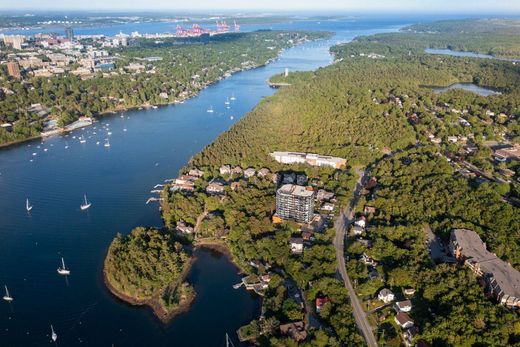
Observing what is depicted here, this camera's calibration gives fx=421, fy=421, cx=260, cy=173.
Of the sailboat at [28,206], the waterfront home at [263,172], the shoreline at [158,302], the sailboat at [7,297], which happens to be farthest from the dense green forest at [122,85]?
the shoreline at [158,302]

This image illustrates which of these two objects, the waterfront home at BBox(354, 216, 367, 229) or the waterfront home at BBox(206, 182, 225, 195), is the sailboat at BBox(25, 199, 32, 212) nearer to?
the waterfront home at BBox(206, 182, 225, 195)

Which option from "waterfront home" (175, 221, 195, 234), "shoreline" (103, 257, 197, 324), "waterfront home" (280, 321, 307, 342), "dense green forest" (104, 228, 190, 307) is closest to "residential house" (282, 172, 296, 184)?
"waterfront home" (175, 221, 195, 234)

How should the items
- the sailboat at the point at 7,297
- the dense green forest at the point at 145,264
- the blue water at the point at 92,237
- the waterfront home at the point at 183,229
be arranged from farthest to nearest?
the waterfront home at the point at 183,229 < the dense green forest at the point at 145,264 < the sailboat at the point at 7,297 < the blue water at the point at 92,237

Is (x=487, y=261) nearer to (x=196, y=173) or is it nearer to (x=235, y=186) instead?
(x=235, y=186)

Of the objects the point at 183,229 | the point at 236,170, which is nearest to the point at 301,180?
the point at 236,170

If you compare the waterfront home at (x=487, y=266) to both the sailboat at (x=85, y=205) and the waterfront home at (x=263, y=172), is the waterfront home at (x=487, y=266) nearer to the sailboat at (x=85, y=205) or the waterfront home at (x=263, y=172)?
the waterfront home at (x=263, y=172)
